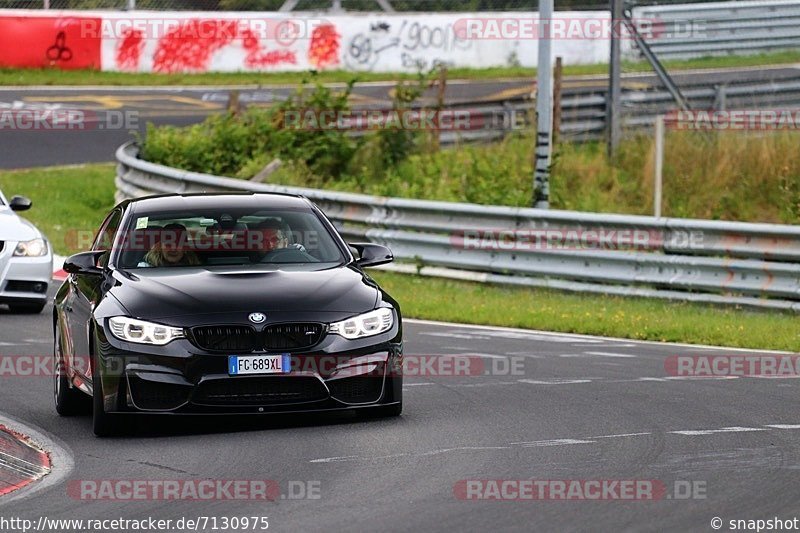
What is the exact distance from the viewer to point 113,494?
27.8 feet

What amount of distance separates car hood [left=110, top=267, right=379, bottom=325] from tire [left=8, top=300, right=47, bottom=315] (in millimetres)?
7005

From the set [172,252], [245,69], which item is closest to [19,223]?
[172,252]

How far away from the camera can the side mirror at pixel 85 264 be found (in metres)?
11.2

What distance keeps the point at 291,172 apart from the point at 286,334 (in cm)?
1680

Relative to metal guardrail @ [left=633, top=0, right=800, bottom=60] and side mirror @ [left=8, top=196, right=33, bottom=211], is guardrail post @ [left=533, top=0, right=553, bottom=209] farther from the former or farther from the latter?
metal guardrail @ [left=633, top=0, right=800, bottom=60]

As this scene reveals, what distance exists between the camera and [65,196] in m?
28.3

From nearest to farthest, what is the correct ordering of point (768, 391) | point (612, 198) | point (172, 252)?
point (172, 252), point (768, 391), point (612, 198)

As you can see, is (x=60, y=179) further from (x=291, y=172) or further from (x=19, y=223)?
(x=19, y=223)

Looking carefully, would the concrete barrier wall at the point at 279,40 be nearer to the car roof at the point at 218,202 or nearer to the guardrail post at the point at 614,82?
the guardrail post at the point at 614,82

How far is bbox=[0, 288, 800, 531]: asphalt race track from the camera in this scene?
780cm

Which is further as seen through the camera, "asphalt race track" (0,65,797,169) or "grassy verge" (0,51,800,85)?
"grassy verge" (0,51,800,85)

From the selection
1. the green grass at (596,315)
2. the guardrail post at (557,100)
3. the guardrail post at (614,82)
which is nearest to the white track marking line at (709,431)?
the green grass at (596,315)

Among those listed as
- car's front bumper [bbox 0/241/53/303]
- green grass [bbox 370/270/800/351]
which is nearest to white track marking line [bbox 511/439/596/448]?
green grass [bbox 370/270/800/351]

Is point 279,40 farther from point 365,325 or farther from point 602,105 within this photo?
point 365,325
